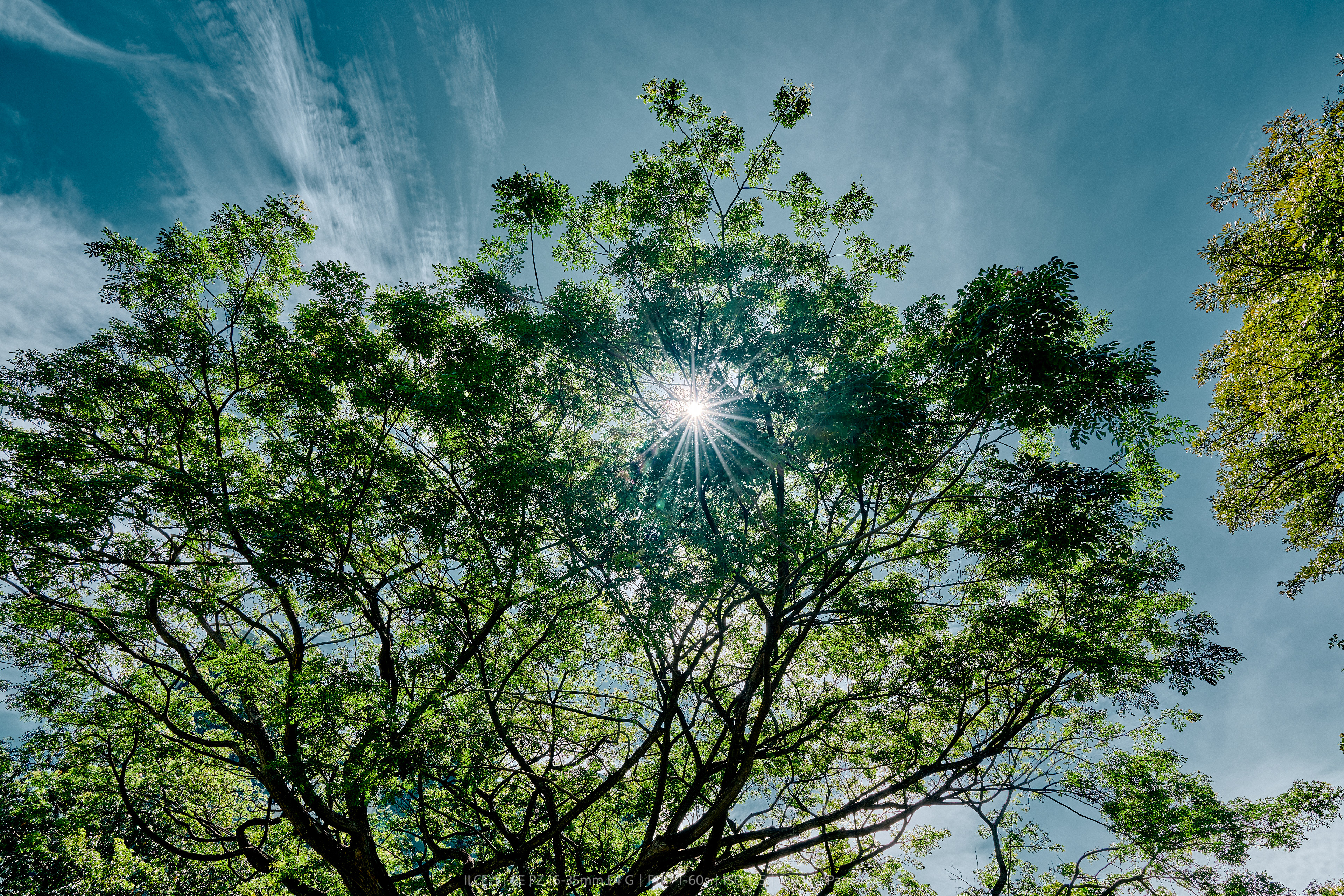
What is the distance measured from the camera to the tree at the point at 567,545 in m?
6.88

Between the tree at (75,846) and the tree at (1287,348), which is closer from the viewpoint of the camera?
the tree at (1287,348)

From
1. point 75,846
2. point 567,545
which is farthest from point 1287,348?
point 75,846

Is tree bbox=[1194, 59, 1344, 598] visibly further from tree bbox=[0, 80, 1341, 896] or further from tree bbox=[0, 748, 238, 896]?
tree bbox=[0, 748, 238, 896]

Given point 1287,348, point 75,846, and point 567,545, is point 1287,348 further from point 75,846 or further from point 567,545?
point 75,846

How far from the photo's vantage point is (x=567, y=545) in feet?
25.3

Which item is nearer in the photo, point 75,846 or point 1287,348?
point 1287,348

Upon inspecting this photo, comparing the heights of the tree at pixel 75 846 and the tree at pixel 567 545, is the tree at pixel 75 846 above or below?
below

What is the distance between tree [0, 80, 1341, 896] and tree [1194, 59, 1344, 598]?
7.00 feet

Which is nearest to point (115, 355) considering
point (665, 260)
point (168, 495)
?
point (168, 495)

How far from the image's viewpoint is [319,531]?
747 cm

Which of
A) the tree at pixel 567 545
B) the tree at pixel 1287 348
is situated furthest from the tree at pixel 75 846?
the tree at pixel 1287 348

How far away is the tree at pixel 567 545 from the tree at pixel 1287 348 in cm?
213

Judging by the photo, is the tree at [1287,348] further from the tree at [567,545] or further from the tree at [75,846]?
the tree at [75,846]

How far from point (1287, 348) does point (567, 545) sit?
10721 millimetres
